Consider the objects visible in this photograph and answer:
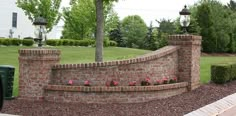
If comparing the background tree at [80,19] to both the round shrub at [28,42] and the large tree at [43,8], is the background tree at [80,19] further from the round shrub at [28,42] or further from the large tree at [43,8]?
the round shrub at [28,42]

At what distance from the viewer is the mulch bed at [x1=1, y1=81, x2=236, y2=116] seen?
913cm

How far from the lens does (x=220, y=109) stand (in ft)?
33.3

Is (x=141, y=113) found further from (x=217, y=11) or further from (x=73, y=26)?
(x=73, y=26)

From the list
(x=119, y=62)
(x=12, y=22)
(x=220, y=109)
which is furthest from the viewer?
(x=12, y=22)

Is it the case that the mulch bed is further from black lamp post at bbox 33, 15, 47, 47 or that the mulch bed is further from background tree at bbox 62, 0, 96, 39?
background tree at bbox 62, 0, 96, 39

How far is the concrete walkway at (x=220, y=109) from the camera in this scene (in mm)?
9484

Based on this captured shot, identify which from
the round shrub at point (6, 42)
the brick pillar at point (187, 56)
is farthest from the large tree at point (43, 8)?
the brick pillar at point (187, 56)

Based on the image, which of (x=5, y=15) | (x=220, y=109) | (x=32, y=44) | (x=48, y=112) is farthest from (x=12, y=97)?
(x=5, y=15)

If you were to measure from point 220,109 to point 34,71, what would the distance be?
14.5 feet

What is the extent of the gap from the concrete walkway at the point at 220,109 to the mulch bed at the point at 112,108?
0.71 ft

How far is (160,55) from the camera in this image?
11414 millimetres

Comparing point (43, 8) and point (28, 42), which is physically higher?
point (43, 8)

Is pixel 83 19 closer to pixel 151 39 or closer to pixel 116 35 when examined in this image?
pixel 151 39

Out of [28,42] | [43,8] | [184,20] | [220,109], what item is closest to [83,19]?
[43,8]
